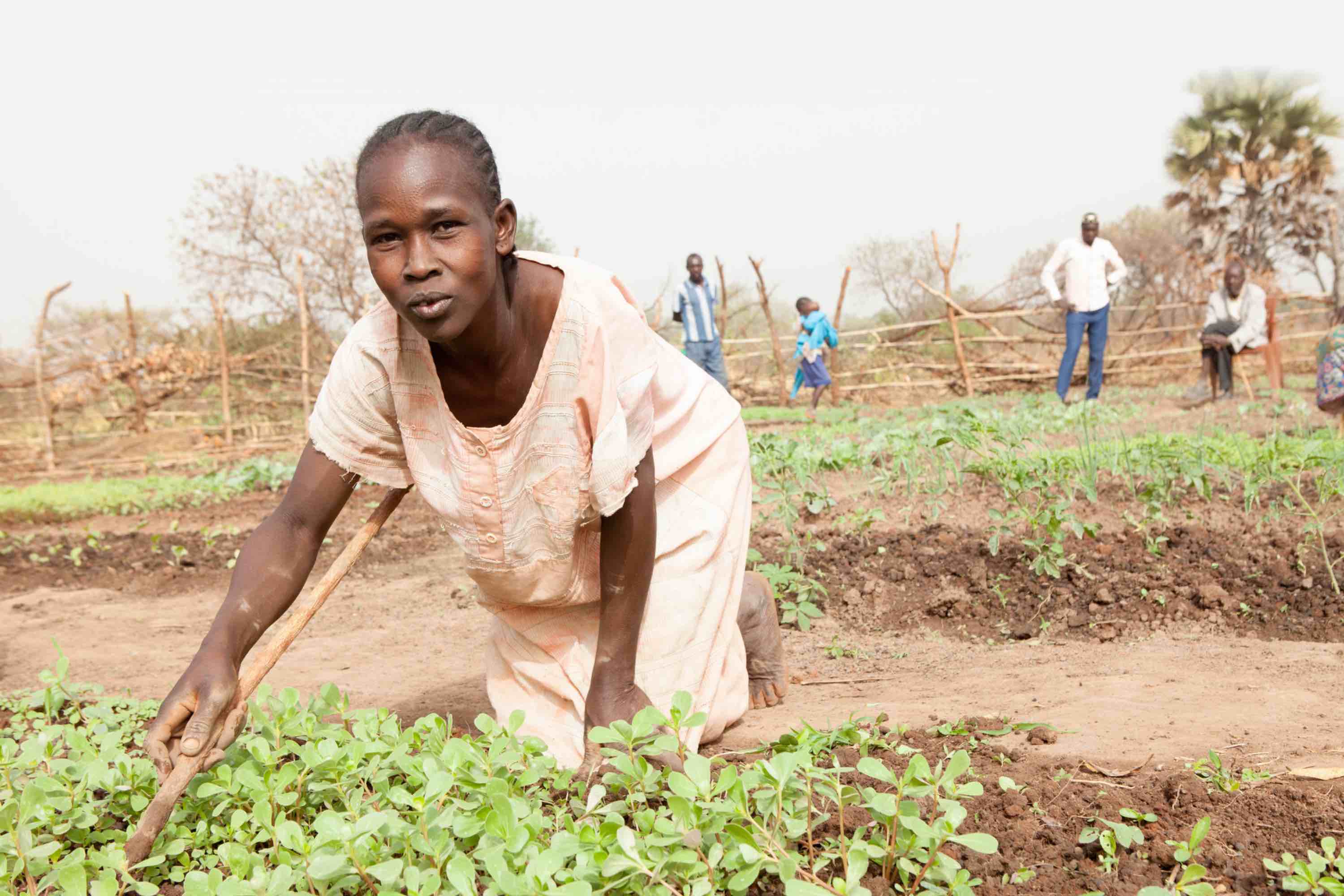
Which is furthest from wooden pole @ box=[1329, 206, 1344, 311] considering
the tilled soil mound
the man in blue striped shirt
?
the tilled soil mound

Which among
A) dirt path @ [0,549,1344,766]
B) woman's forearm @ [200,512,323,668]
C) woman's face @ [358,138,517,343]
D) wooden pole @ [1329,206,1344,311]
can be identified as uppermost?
wooden pole @ [1329,206,1344,311]

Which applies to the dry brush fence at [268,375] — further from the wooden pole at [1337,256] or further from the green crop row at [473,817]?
the green crop row at [473,817]

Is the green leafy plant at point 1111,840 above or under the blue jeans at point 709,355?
under

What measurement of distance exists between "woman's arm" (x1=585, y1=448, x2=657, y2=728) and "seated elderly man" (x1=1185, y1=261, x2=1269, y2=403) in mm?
9435

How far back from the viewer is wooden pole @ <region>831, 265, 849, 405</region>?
1423 cm

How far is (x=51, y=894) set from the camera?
1666mm

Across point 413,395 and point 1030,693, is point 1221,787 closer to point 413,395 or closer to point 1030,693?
point 1030,693

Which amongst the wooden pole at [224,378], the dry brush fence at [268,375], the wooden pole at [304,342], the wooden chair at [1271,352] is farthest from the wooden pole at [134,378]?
the wooden chair at [1271,352]

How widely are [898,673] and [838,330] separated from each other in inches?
465

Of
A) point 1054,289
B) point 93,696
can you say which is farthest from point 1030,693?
point 1054,289

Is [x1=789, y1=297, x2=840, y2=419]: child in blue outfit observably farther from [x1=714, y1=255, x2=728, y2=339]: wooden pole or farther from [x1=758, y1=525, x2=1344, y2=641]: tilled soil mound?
[x1=758, y1=525, x2=1344, y2=641]: tilled soil mound

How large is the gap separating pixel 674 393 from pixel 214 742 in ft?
3.83

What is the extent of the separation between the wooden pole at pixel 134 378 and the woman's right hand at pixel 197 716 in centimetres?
1213

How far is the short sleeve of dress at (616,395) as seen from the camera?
6.53ft
